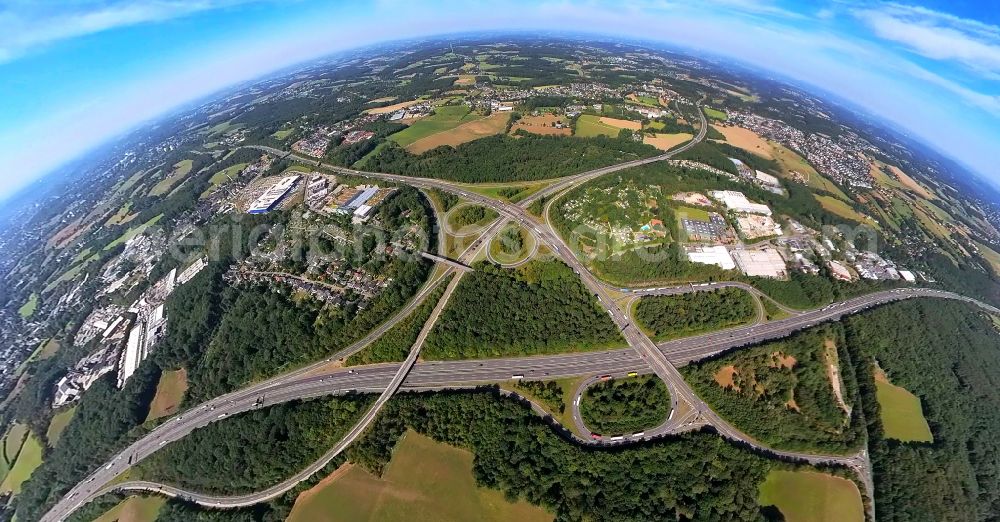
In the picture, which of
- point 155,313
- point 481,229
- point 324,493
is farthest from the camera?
point 481,229

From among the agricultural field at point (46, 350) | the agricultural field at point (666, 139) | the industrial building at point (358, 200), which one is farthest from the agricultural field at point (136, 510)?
the agricultural field at point (666, 139)

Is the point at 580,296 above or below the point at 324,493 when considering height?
above

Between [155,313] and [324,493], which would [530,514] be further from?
[155,313]

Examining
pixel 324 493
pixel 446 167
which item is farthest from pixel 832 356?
pixel 446 167

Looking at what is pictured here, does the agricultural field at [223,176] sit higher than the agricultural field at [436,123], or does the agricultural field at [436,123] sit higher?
the agricultural field at [436,123]

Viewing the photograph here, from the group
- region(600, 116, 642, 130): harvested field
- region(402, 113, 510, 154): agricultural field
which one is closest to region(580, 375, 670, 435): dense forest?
region(402, 113, 510, 154): agricultural field

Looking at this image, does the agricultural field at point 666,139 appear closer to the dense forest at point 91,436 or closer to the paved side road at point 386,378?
the paved side road at point 386,378

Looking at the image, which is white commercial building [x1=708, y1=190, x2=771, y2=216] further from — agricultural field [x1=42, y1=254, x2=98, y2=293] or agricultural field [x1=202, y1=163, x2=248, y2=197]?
agricultural field [x1=42, y1=254, x2=98, y2=293]
